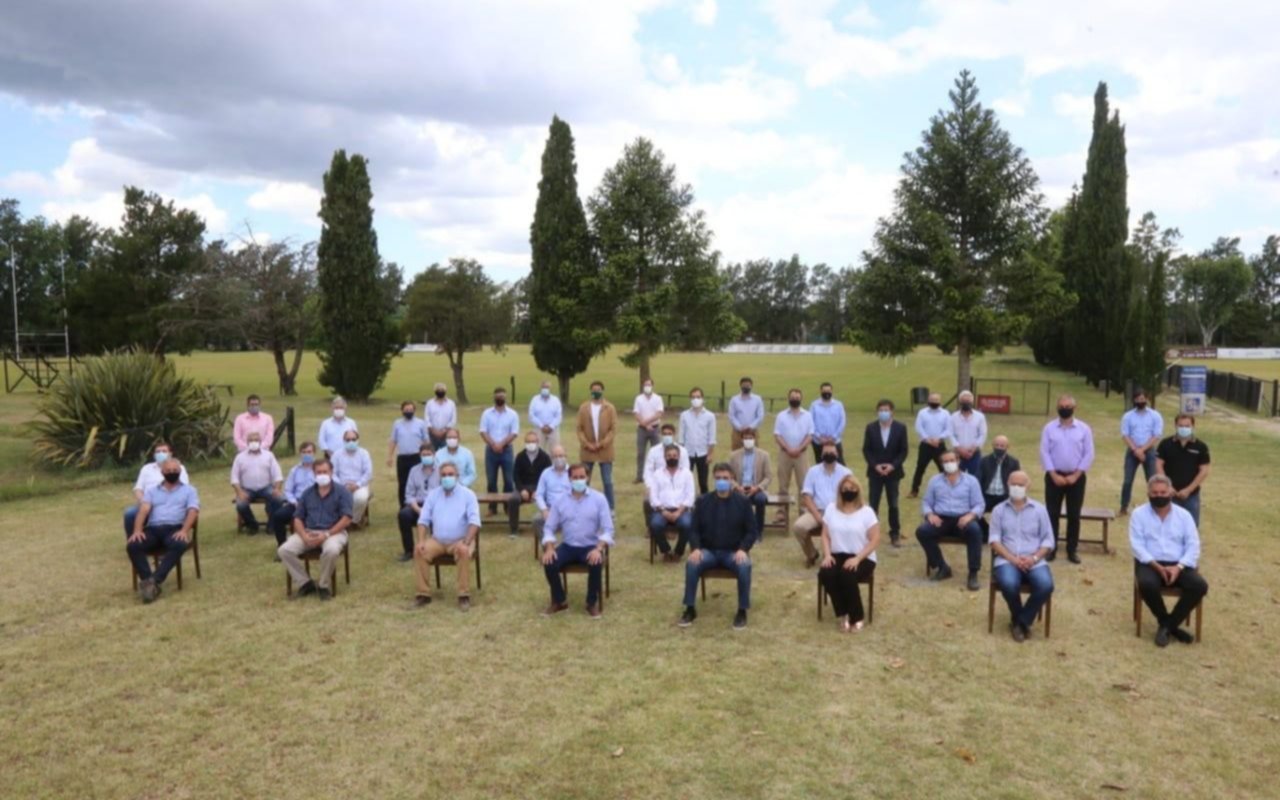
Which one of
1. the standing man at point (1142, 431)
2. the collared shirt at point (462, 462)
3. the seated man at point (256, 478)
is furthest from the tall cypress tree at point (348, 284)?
the standing man at point (1142, 431)

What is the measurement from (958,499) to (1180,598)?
2.25 metres

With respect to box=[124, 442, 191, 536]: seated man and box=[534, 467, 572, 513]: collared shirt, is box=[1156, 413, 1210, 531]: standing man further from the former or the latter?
box=[124, 442, 191, 536]: seated man

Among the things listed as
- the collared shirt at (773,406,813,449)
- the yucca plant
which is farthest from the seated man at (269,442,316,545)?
the yucca plant

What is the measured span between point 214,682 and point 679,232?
2495cm

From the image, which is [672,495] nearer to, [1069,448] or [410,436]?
[410,436]

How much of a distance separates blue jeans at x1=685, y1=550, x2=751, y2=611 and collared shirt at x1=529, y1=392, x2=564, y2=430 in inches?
219

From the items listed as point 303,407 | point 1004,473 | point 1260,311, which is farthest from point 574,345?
point 1260,311

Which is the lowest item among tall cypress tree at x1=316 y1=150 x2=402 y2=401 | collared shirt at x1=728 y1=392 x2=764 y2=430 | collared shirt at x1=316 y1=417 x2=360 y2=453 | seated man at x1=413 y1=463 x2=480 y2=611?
seated man at x1=413 y1=463 x2=480 y2=611

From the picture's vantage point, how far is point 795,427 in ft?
40.0

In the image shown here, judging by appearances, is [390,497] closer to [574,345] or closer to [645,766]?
[645,766]

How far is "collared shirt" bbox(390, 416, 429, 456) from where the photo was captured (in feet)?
39.9

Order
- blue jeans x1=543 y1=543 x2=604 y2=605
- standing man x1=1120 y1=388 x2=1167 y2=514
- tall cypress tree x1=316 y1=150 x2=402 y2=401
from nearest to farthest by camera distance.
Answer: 1. blue jeans x1=543 y1=543 x2=604 y2=605
2. standing man x1=1120 y1=388 x2=1167 y2=514
3. tall cypress tree x1=316 y1=150 x2=402 y2=401

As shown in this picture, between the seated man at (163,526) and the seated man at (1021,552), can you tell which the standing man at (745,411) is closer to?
the seated man at (1021,552)

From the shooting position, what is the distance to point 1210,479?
15797 millimetres
